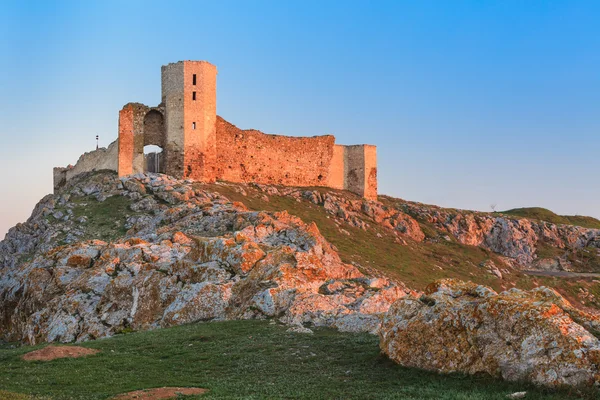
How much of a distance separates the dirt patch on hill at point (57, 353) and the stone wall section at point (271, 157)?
1666 inches

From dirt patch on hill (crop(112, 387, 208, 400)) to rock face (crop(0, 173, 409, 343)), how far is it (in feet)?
27.4

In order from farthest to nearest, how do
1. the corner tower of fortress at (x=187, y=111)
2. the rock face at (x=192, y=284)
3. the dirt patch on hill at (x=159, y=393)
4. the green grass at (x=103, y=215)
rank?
1. the corner tower of fortress at (x=187, y=111)
2. the green grass at (x=103, y=215)
3. the rock face at (x=192, y=284)
4. the dirt patch on hill at (x=159, y=393)

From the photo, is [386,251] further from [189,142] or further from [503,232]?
[503,232]

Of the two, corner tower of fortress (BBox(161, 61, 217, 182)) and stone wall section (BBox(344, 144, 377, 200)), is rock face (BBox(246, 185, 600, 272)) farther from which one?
corner tower of fortress (BBox(161, 61, 217, 182))

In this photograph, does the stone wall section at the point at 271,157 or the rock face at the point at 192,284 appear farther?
the stone wall section at the point at 271,157

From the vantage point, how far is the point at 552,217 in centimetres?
10225

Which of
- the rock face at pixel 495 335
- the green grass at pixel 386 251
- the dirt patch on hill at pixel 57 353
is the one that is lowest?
the dirt patch on hill at pixel 57 353

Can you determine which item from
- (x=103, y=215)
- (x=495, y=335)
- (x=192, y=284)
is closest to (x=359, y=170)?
(x=103, y=215)

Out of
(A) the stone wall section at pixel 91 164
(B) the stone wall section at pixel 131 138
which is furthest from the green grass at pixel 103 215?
(A) the stone wall section at pixel 91 164

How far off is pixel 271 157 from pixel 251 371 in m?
52.6

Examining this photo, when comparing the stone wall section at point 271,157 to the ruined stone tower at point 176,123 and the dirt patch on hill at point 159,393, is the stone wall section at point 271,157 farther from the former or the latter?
the dirt patch on hill at point 159,393

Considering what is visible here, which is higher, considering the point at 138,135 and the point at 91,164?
the point at 138,135

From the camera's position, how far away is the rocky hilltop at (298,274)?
1409 cm

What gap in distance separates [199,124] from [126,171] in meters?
7.73
